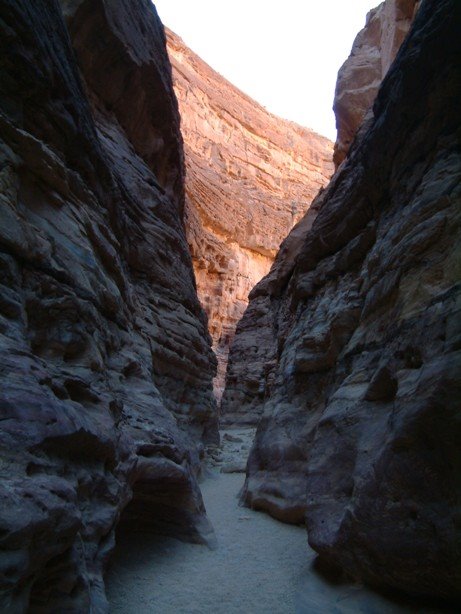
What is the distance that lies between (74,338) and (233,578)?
3.22 m

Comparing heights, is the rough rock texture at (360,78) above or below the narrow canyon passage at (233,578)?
above

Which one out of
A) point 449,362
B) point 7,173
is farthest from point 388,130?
point 7,173

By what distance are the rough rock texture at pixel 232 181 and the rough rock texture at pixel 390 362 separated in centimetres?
1632

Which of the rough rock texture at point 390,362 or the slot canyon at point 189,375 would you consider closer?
the slot canyon at point 189,375

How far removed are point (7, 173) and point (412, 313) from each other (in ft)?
14.8

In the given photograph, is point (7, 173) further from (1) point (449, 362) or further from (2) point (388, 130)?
(2) point (388, 130)

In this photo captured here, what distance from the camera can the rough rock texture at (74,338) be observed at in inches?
95.3

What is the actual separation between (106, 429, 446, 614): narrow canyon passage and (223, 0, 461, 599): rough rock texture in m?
0.29

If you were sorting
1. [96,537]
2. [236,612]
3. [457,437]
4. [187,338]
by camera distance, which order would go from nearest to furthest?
[457,437], [96,537], [236,612], [187,338]

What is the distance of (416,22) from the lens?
5430 millimetres

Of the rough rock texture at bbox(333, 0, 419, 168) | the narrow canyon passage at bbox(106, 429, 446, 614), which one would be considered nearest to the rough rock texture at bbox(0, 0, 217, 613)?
the narrow canyon passage at bbox(106, 429, 446, 614)

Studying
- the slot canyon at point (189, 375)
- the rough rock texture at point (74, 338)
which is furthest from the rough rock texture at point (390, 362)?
the rough rock texture at point (74, 338)

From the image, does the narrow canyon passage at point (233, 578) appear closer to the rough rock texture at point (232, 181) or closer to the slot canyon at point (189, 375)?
the slot canyon at point (189, 375)

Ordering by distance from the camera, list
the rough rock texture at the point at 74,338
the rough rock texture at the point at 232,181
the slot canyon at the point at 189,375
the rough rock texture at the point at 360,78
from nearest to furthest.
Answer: the rough rock texture at the point at 74,338
the slot canyon at the point at 189,375
the rough rock texture at the point at 360,78
the rough rock texture at the point at 232,181
